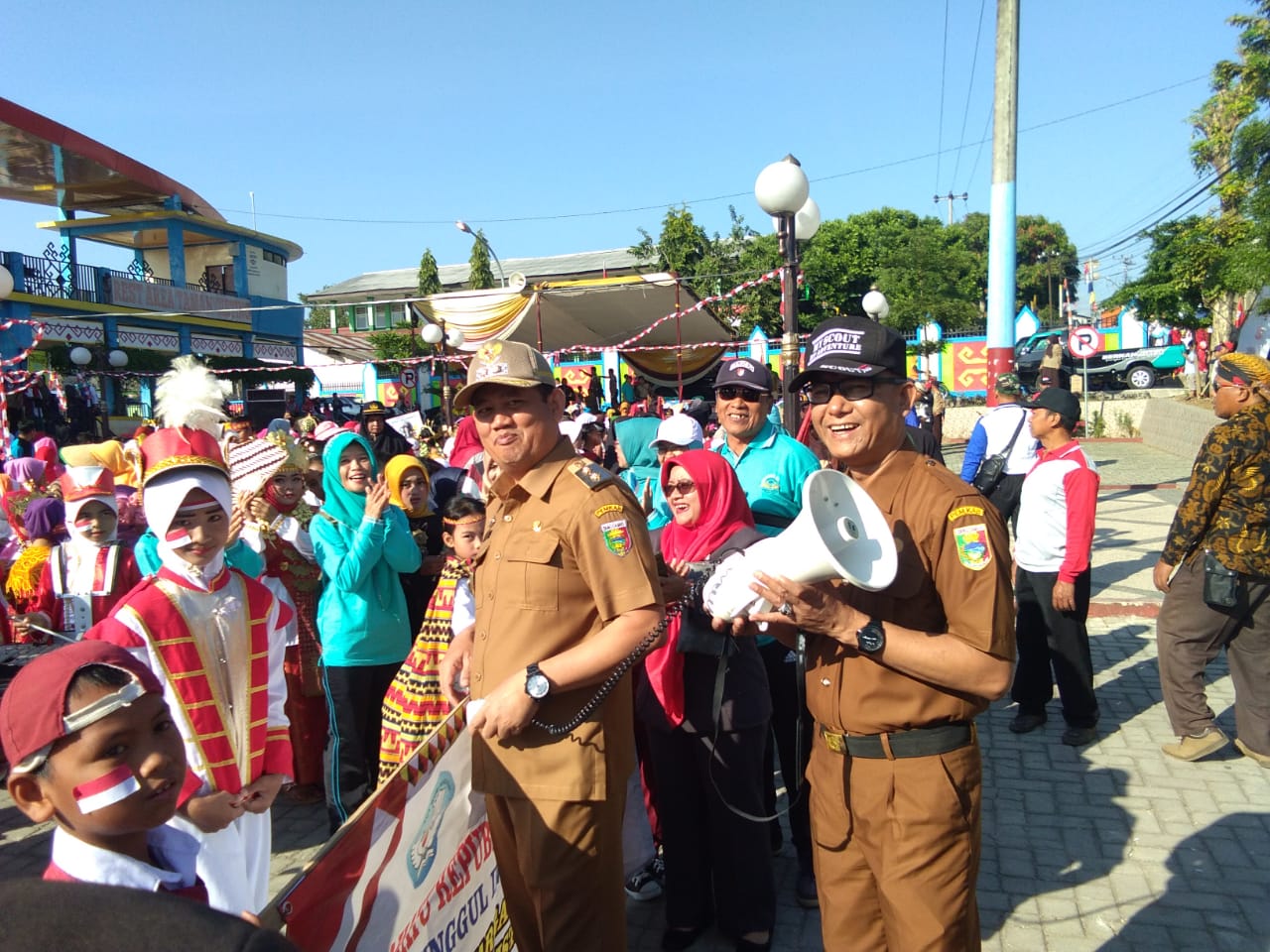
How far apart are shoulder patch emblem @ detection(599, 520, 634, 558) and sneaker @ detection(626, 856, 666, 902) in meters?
2.12

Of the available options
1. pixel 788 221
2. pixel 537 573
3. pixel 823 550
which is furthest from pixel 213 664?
pixel 788 221

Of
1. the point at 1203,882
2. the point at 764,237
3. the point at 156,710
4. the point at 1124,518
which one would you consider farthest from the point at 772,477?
the point at 764,237

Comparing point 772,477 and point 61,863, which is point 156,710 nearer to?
point 61,863

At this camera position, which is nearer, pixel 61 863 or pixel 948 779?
pixel 61 863

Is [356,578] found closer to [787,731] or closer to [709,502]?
[709,502]

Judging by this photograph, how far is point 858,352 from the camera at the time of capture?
7.32 feet

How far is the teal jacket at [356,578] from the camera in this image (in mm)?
4094

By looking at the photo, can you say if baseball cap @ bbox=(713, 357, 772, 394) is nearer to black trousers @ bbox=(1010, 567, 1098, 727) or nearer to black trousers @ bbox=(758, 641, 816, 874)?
black trousers @ bbox=(758, 641, 816, 874)

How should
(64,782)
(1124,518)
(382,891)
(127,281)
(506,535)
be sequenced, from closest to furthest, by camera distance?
(64,782)
(382,891)
(506,535)
(1124,518)
(127,281)

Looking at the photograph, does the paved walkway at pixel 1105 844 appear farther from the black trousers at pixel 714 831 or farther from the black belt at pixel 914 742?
the black belt at pixel 914 742

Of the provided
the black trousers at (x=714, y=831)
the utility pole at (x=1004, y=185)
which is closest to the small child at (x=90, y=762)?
the black trousers at (x=714, y=831)

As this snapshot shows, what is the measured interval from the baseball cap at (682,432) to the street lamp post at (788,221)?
84.1 inches

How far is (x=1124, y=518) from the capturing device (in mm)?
12156

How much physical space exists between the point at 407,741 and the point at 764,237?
39.9 m
